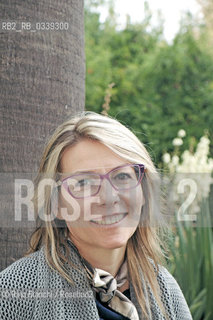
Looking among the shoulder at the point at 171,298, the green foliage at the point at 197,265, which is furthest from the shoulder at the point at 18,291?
the green foliage at the point at 197,265

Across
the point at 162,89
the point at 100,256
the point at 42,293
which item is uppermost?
the point at 162,89

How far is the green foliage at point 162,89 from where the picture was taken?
10461 millimetres

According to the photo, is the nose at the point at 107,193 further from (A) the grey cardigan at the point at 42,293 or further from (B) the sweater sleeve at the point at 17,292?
(B) the sweater sleeve at the point at 17,292

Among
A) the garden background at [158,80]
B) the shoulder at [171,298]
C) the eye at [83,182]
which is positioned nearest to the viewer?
the eye at [83,182]

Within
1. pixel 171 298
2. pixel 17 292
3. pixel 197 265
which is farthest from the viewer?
pixel 197 265

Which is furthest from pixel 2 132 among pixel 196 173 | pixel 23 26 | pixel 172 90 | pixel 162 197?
pixel 172 90

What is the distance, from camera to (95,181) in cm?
177

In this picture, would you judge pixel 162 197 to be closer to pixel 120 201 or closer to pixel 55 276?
pixel 120 201

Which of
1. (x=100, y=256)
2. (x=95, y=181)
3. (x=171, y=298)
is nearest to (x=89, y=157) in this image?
(x=95, y=181)

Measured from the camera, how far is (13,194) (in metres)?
2.11

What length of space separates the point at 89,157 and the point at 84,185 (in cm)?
10

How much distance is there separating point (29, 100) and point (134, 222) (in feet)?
2.41

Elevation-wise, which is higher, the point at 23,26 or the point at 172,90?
the point at 172,90

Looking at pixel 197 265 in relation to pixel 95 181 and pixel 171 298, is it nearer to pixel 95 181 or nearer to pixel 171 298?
pixel 171 298
